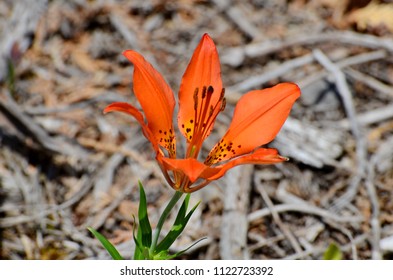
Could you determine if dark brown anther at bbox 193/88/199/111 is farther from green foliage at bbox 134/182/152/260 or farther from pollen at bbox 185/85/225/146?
green foliage at bbox 134/182/152/260

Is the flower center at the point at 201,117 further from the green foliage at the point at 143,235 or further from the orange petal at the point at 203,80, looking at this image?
the green foliage at the point at 143,235

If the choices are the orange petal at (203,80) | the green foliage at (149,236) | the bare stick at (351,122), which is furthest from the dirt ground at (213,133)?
the orange petal at (203,80)

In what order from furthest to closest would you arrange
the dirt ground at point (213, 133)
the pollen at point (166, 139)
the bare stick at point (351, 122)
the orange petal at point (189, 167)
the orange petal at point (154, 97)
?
the bare stick at point (351, 122)
the dirt ground at point (213, 133)
the pollen at point (166, 139)
the orange petal at point (154, 97)
the orange petal at point (189, 167)

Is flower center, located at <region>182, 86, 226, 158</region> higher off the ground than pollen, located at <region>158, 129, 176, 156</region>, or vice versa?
flower center, located at <region>182, 86, 226, 158</region>

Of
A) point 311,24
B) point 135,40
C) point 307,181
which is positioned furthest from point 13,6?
point 307,181

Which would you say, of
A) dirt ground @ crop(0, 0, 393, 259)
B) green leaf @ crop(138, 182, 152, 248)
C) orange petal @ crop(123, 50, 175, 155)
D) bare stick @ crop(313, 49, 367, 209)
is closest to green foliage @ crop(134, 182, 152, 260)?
green leaf @ crop(138, 182, 152, 248)

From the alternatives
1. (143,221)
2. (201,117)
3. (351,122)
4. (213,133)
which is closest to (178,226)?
(143,221)

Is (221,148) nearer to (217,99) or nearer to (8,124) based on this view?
(217,99)
